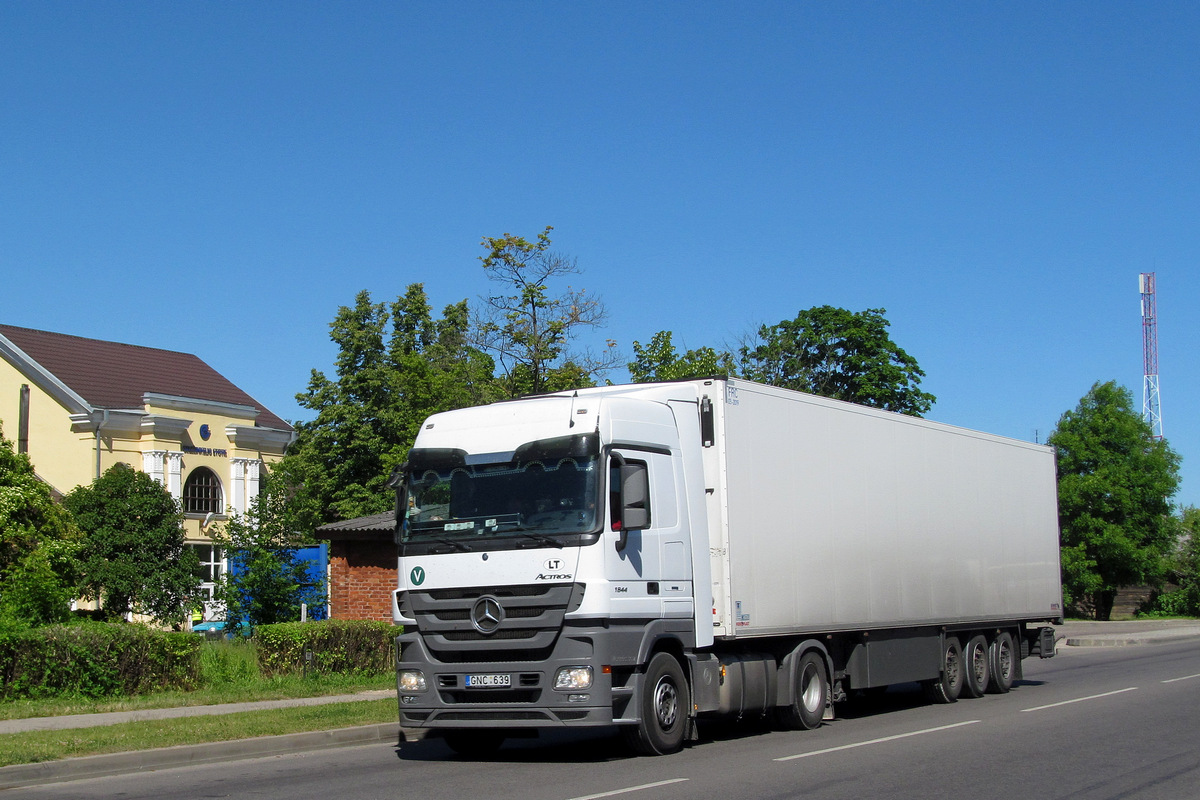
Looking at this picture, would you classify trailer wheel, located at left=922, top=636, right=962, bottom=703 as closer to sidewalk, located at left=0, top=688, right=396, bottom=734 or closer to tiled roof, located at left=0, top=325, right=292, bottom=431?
sidewalk, located at left=0, top=688, right=396, bottom=734

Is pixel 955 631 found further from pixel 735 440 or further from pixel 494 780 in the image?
pixel 494 780

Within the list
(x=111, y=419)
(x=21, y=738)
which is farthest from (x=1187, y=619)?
(x=21, y=738)

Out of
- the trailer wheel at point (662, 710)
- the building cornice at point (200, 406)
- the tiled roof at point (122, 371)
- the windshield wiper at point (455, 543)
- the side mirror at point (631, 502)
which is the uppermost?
the tiled roof at point (122, 371)

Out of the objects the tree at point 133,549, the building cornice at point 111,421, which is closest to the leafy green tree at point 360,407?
the building cornice at point 111,421

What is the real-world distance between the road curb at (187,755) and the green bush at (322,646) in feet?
16.8

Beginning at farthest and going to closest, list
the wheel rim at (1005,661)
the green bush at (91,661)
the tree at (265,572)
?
the tree at (265,572) < the wheel rim at (1005,661) < the green bush at (91,661)

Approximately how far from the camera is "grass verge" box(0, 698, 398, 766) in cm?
1159

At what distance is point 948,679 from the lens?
18.1 m

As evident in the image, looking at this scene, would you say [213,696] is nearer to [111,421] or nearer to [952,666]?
Answer: [952,666]

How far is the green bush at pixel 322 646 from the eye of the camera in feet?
62.0

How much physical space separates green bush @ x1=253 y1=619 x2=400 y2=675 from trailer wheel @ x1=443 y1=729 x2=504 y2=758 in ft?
20.5

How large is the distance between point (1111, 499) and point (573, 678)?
49.5m

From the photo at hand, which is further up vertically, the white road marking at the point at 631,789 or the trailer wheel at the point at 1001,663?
the white road marking at the point at 631,789

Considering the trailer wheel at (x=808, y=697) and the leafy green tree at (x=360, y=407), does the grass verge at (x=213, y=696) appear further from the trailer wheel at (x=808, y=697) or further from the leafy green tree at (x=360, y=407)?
the leafy green tree at (x=360, y=407)
